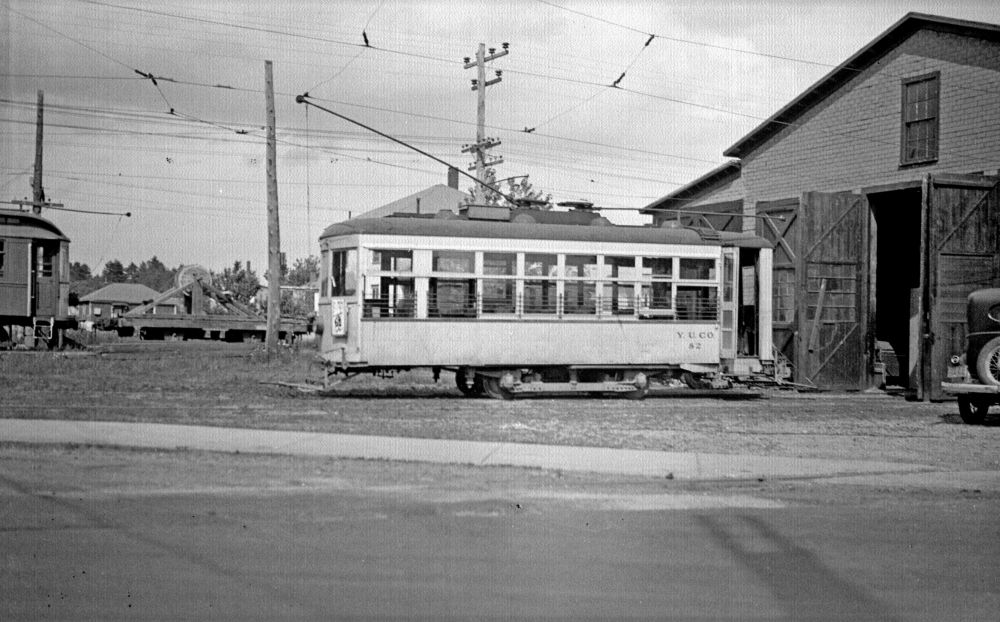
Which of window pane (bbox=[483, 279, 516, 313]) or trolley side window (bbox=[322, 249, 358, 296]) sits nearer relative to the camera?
trolley side window (bbox=[322, 249, 358, 296])

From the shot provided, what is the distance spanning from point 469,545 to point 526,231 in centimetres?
1184

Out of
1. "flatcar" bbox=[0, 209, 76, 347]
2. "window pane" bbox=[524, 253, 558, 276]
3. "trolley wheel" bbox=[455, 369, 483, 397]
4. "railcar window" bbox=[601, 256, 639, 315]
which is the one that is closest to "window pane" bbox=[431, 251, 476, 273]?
"window pane" bbox=[524, 253, 558, 276]

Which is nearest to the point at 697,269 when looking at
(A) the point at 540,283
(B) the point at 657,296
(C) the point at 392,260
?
(B) the point at 657,296

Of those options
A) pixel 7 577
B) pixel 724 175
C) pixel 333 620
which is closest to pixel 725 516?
pixel 333 620

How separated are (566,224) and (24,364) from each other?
14532 millimetres

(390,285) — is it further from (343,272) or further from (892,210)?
(892,210)

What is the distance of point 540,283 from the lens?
1852cm

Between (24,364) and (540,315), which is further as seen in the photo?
(24,364)

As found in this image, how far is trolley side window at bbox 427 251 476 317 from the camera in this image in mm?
17875

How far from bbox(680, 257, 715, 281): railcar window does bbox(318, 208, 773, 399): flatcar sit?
2 cm

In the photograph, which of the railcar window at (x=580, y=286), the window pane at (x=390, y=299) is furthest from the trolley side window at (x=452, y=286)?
the railcar window at (x=580, y=286)

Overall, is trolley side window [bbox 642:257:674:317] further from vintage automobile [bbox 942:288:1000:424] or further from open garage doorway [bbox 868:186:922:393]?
open garage doorway [bbox 868:186:922:393]

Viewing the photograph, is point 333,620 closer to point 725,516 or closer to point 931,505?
point 725,516

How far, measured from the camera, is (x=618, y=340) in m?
18.9
